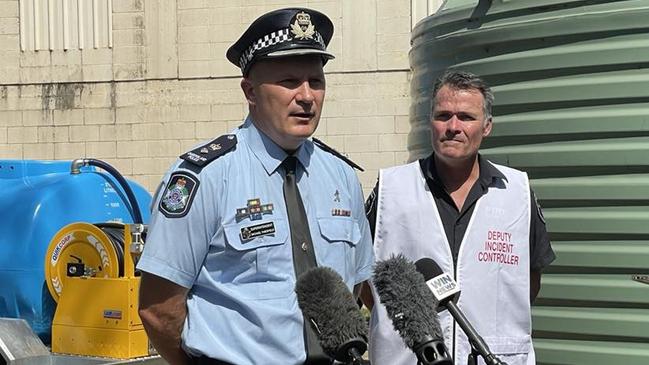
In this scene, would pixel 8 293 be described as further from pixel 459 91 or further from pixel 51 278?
pixel 459 91

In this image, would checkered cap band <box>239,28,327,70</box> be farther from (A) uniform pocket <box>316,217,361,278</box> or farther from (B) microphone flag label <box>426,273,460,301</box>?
(B) microphone flag label <box>426,273,460,301</box>

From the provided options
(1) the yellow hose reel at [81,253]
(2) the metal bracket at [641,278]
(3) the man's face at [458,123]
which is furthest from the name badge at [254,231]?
(1) the yellow hose reel at [81,253]

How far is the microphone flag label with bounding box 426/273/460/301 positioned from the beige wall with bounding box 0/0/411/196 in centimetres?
1268

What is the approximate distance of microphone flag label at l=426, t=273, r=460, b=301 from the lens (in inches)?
91.1

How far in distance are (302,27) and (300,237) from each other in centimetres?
50

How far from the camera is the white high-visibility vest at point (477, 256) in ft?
10.7

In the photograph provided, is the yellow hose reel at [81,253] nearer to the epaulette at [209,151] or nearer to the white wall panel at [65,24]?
the epaulette at [209,151]

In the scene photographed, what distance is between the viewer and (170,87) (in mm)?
15695

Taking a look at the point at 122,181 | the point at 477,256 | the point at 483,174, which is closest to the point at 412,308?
the point at 477,256

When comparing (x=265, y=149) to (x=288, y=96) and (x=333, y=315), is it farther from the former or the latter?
(x=333, y=315)

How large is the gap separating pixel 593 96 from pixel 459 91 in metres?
0.53

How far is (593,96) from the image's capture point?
11.6 feet

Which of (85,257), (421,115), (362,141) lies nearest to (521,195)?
(421,115)

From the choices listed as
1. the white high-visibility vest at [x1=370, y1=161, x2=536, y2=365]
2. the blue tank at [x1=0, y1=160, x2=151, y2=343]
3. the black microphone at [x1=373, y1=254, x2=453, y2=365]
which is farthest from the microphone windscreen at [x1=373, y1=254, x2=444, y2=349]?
the blue tank at [x1=0, y1=160, x2=151, y2=343]
